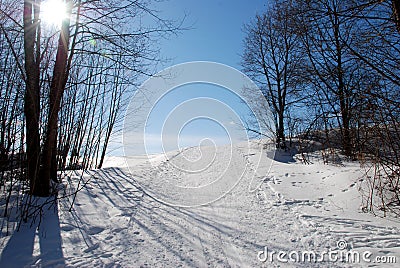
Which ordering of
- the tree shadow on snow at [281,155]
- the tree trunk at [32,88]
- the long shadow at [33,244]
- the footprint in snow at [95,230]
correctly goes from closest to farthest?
1. the long shadow at [33,244]
2. the footprint in snow at [95,230]
3. the tree trunk at [32,88]
4. the tree shadow on snow at [281,155]

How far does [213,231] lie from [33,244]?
236 centimetres

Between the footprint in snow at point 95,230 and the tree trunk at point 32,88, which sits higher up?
the tree trunk at point 32,88

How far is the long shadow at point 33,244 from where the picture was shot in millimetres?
2574

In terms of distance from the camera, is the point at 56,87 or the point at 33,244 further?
the point at 56,87

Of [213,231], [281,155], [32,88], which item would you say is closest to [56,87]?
[32,88]

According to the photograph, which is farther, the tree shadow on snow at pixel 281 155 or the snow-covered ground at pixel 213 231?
the tree shadow on snow at pixel 281 155

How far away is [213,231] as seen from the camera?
11.2ft

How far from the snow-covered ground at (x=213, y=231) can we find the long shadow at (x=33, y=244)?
0.01m

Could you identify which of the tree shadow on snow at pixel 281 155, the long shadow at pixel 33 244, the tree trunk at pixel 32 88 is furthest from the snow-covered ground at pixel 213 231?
the tree shadow on snow at pixel 281 155

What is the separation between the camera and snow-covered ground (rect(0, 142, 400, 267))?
266cm

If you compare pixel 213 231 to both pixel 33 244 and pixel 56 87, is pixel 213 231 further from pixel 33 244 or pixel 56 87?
pixel 56 87

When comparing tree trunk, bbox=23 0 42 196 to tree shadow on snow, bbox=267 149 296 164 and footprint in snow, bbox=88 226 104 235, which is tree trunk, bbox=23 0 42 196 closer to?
footprint in snow, bbox=88 226 104 235

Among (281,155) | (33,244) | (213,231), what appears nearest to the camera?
(33,244)

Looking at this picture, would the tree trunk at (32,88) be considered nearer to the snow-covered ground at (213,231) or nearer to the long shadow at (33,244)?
the long shadow at (33,244)
